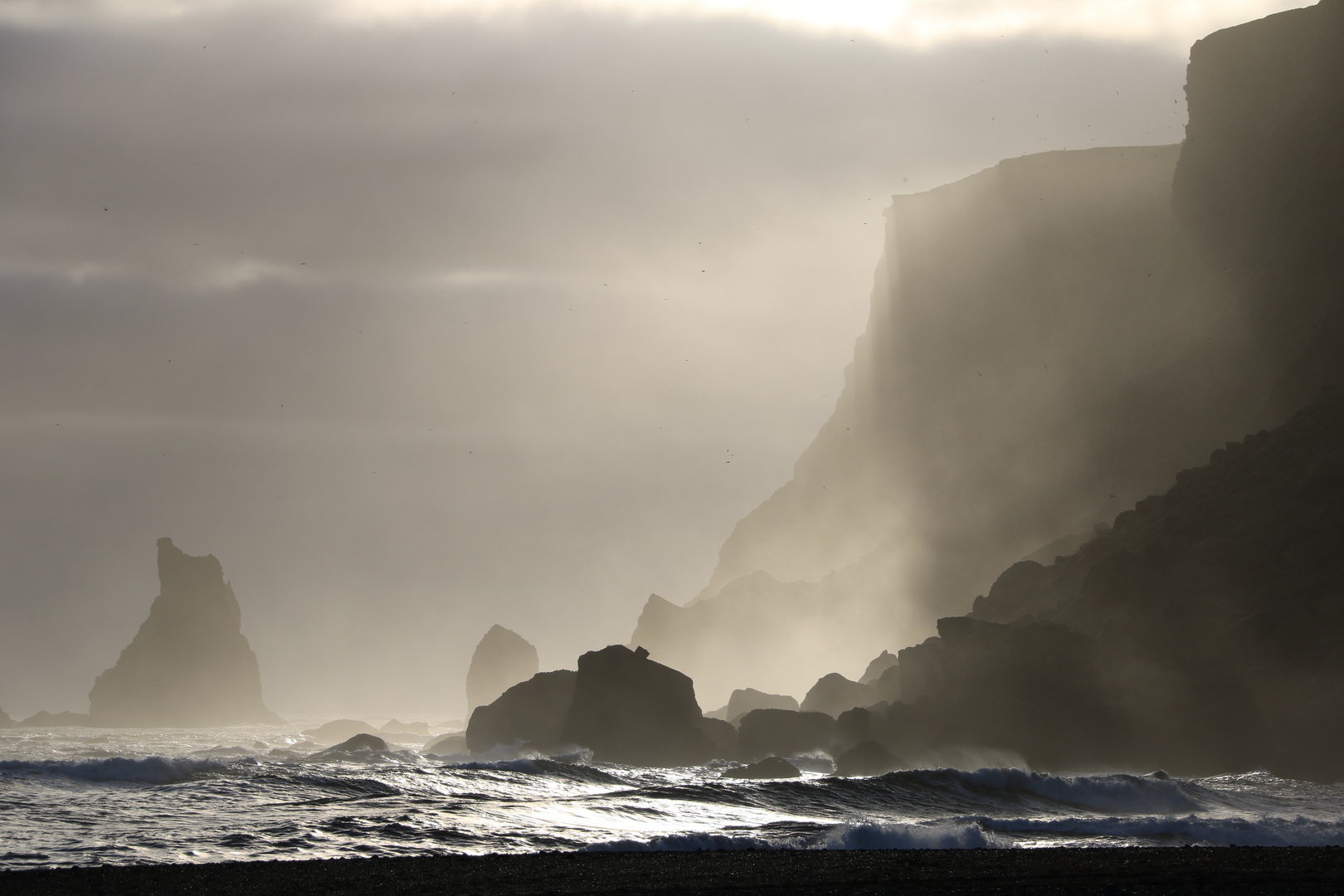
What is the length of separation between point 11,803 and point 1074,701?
126 feet

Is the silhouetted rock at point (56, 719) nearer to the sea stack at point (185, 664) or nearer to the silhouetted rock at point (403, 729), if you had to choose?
the sea stack at point (185, 664)

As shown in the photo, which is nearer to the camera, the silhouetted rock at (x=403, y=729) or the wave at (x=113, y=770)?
the wave at (x=113, y=770)

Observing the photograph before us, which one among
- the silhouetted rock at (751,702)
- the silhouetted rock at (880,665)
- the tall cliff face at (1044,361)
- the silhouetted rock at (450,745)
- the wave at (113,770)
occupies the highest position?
the tall cliff face at (1044,361)

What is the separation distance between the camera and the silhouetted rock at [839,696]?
58469 mm

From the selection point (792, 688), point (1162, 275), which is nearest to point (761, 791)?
point (1162, 275)

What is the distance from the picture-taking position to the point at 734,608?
113 metres

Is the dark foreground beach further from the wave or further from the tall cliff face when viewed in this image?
the tall cliff face

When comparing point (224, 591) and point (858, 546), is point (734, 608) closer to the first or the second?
point (858, 546)

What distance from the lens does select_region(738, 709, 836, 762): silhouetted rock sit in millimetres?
47438

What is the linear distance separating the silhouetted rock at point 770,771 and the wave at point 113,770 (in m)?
20.5

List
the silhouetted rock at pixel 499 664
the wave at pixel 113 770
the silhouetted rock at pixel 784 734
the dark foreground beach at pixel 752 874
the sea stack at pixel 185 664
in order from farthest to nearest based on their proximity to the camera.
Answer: the sea stack at pixel 185 664, the silhouetted rock at pixel 499 664, the silhouetted rock at pixel 784 734, the wave at pixel 113 770, the dark foreground beach at pixel 752 874

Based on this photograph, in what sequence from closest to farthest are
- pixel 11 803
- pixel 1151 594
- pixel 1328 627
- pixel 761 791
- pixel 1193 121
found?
pixel 11 803 < pixel 761 791 < pixel 1328 627 < pixel 1151 594 < pixel 1193 121

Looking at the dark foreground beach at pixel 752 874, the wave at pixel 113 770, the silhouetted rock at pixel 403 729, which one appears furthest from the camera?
the silhouetted rock at pixel 403 729

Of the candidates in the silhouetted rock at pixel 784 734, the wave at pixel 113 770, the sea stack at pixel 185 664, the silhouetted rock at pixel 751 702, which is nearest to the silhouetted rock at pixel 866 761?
the silhouetted rock at pixel 784 734
